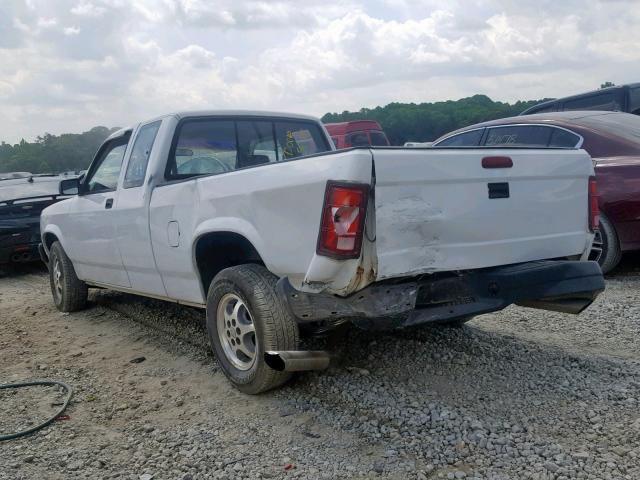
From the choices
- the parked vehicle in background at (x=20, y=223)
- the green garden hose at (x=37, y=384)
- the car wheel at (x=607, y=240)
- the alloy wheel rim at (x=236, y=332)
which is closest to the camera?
the green garden hose at (x=37, y=384)

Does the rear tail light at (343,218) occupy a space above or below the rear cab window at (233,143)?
below

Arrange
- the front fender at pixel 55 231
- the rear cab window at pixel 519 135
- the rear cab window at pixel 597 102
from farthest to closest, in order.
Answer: the rear cab window at pixel 597 102 → the rear cab window at pixel 519 135 → the front fender at pixel 55 231

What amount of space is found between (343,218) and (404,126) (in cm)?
2139

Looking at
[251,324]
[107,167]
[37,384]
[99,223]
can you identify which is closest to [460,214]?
[251,324]

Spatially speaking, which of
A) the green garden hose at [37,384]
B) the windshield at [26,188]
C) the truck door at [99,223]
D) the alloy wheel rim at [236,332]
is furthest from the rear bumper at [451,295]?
the windshield at [26,188]

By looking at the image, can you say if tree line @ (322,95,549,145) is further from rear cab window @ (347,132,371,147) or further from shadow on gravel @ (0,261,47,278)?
shadow on gravel @ (0,261,47,278)

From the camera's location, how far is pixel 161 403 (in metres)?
3.87

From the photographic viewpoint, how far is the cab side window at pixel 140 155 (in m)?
4.81

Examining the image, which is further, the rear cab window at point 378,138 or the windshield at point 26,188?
the rear cab window at point 378,138

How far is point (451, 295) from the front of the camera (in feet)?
11.3

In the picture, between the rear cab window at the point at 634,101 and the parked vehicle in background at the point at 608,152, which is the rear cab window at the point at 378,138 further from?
the parked vehicle in background at the point at 608,152

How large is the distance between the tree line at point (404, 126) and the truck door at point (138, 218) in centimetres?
1254

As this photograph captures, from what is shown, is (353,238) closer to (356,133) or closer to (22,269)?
(22,269)

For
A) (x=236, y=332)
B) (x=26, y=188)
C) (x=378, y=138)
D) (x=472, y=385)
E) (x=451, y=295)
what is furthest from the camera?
(x=378, y=138)
